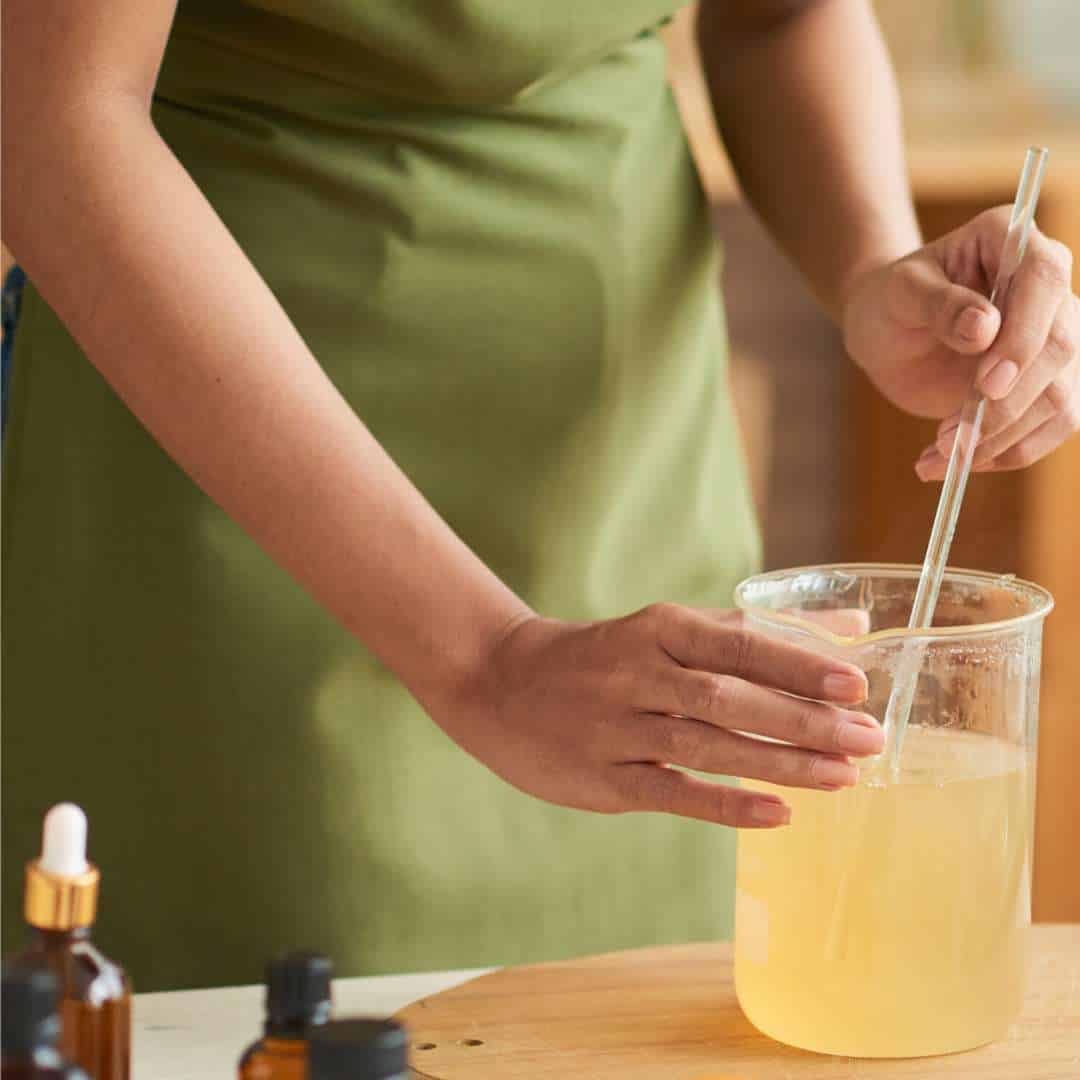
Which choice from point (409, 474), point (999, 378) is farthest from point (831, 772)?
point (409, 474)

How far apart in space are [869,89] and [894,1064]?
74cm

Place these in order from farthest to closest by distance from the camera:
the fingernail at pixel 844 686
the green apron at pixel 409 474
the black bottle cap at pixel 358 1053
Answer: the green apron at pixel 409 474
the fingernail at pixel 844 686
the black bottle cap at pixel 358 1053

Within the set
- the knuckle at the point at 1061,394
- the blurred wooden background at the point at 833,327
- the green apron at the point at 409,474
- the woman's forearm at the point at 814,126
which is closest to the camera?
the knuckle at the point at 1061,394

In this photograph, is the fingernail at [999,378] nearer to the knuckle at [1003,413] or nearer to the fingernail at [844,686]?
the knuckle at [1003,413]

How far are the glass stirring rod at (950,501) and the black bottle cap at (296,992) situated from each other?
30 centimetres

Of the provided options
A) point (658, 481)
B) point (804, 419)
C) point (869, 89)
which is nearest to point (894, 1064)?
point (658, 481)

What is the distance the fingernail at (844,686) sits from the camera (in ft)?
2.33

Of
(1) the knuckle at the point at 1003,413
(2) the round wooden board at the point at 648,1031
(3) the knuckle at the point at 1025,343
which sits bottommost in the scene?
(2) the round wooden board at the point at 648,1031

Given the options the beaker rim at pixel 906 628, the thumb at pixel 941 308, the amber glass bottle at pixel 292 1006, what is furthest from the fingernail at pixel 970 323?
the amber glass bottle at pixel 292 1006

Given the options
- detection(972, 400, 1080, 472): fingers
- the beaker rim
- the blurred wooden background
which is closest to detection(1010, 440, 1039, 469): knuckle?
detection(972, 400, 1080, 472): fingers

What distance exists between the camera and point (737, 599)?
794 millimetres

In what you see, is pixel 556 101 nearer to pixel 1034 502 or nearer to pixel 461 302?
pixel 461 302

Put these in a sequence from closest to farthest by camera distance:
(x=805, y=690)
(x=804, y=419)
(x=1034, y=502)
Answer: (x=805, y=690), (x=1034, y=502), (x=804, y=419)

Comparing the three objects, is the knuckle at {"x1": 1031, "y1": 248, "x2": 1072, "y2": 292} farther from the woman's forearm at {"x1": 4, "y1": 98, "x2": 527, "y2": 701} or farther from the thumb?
the woman's forearm at {"x1": 4, "y1": 98, "x2": 527, "y2": 701}
